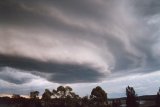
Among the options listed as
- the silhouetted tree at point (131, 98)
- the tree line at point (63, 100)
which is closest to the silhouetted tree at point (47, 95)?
the tree line at point (63, 100)

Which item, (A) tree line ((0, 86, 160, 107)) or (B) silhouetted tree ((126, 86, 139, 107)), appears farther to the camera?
(A) tree line ((0, 86, 160, 107))

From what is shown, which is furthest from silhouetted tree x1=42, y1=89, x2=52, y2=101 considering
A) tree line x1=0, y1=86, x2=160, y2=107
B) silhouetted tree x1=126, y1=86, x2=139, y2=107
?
silhouetted tree x1=126, y1=86, x2=139, y2=107

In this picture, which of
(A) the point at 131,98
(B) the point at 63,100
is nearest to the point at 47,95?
(B) the point at 63,100

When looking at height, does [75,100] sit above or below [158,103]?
above

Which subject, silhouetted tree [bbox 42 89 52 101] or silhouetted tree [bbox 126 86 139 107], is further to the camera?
silhouetted tree [bbox 42 89 52 101]

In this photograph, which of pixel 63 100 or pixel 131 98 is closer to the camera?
pixel 131 98

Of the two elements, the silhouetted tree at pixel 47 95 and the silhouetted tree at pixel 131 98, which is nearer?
the silhouetted tree at pixel 131 98

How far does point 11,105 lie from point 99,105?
115ft

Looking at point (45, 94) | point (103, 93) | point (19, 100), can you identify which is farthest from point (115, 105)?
point (45, 94)

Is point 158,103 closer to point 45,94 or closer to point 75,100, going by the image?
point 75,100

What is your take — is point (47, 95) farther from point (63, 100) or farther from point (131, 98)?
point (131, 98)

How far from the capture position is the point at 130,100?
1369 inches

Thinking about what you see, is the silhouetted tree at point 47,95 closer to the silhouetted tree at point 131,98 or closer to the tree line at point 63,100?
the tree line at point 63,100

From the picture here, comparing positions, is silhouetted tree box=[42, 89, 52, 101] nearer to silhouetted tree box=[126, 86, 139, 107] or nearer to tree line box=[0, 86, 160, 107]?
tree line box=[0, 86, 160, 107]
